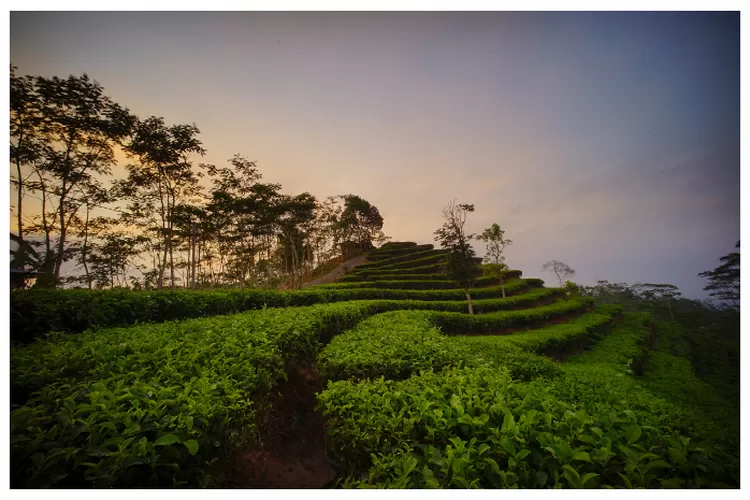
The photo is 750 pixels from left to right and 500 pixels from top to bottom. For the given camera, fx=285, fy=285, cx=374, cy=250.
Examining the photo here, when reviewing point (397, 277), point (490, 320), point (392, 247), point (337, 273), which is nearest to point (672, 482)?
point (490, 320)

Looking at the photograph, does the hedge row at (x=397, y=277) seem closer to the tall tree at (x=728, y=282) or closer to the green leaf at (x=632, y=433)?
the tall tree at (x=728, y=282)

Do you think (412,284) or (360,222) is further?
(360,222)

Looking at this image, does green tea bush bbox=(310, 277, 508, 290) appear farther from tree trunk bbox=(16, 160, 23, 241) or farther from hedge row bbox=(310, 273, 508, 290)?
tree trunk bbox=(16, 160, 23, 241)

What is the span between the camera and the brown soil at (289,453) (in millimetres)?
2658

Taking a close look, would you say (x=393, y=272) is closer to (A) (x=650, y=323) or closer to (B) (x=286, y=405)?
(A) (x=650, y=323)

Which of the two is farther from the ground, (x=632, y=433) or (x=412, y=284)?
(x=632, y=433)

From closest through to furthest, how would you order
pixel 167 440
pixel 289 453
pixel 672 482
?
pixel 672 482, pixel 167 440, pixel 289 453

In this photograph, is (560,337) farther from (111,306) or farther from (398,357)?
(111,306)

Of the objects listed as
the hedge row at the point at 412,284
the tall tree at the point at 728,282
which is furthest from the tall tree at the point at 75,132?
the hedge row at the point at 412,284

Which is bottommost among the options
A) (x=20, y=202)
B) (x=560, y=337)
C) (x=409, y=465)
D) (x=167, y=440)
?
(x=560, y=337)

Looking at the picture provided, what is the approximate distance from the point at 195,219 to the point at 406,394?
11.1 meters

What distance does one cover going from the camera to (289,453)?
3.42 metres

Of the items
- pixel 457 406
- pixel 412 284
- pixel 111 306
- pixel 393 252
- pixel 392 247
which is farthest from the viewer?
pixel 392 247

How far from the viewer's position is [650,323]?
17.1 m
